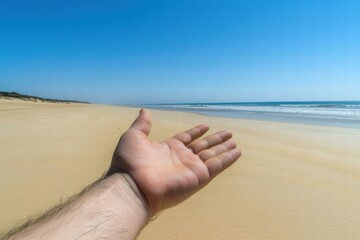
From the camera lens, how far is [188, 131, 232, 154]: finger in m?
2.24

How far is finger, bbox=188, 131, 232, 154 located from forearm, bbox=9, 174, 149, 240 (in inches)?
31.9

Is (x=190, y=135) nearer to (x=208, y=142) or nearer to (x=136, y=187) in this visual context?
(x=208, y=142)

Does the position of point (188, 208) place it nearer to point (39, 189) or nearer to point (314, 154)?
point (39, 189)

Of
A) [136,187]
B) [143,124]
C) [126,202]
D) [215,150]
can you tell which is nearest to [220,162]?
[215,150]

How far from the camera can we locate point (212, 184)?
2.25 meters

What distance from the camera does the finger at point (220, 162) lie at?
6.43ft

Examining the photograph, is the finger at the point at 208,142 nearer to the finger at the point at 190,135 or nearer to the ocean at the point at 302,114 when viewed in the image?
the finger at the point at 190,135

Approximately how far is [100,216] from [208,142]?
4.28 ft

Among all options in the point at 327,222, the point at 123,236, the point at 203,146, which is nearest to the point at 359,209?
the point at 327,222

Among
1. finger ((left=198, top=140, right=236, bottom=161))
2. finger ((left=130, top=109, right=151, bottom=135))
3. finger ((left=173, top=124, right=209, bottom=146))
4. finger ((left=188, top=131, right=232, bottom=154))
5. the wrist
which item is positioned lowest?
the wrist

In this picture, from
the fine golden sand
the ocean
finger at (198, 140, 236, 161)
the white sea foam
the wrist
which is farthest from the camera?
the white sea foam

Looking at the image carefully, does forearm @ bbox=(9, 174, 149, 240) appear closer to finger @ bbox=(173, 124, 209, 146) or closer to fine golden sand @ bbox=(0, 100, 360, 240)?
fine golden sand @ bbox=(0, 100, 360, 240)

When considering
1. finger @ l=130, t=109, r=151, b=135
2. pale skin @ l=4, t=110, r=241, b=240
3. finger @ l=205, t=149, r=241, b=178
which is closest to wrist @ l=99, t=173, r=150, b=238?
pale skin @ l=4, t=110, r=241, b=240

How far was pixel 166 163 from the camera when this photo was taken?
1.83 metres
